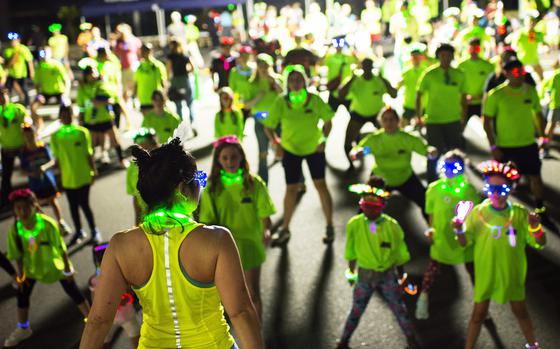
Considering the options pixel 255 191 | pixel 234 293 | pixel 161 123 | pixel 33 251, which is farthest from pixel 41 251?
pixel 234 293

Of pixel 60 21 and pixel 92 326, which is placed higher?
pixel 60 21

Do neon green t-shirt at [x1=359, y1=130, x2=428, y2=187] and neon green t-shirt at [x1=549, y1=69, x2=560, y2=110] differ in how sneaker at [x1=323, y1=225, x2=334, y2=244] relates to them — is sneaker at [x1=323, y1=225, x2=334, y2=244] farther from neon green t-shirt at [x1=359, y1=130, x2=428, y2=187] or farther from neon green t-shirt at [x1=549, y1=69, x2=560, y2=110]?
neon green t-shirt at [x1=549, y1=69, x2=560, y2=110]

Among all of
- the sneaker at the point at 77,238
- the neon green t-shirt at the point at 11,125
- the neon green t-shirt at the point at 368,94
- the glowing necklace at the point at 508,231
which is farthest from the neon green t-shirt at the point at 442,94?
the neon green t-shirt at the point at 11,125

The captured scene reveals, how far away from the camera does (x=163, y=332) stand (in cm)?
294

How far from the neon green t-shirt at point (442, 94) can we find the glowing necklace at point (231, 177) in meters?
3.95

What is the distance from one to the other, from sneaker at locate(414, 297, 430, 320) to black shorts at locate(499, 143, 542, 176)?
249cm

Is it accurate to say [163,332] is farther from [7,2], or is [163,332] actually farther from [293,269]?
[7,2]

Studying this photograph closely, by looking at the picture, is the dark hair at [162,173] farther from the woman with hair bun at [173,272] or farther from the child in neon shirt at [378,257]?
the child in neon shirt at [378,257]

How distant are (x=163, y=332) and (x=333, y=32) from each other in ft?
66.7

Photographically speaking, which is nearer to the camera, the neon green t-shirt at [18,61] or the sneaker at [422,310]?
the sneaker at [422,310]

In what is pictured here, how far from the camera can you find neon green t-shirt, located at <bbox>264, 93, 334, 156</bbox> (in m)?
7.71

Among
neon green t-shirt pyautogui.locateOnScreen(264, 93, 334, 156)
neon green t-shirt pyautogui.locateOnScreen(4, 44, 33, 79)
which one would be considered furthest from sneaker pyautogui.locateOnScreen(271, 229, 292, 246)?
neon green t-shirt pyautogui.locateOnScreen(4, 44, 33, 79)

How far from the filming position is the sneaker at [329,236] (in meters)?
7.73

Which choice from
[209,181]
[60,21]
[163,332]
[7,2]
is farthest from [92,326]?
[7,2]
